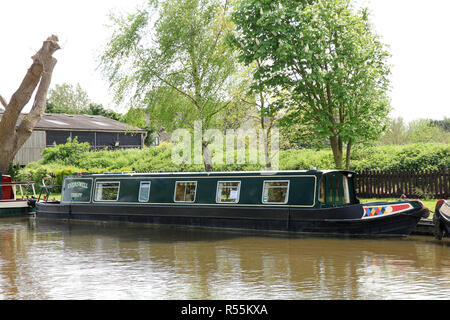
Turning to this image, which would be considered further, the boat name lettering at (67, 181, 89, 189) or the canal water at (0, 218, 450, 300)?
the boat name lettering at (67, 181, 89, 189)

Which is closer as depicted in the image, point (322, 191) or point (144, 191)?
point (322, 191)

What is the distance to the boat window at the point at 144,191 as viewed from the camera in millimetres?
18859

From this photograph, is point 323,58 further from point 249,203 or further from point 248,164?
point 248,164

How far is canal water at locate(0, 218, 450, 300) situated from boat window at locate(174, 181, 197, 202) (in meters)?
1.77

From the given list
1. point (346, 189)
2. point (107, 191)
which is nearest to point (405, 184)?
point (346, 189)

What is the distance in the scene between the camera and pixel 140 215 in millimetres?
18781

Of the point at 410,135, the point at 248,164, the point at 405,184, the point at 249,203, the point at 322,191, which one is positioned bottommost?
the point at 249,203

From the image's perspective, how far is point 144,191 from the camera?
747 inches

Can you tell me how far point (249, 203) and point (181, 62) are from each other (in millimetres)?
10935

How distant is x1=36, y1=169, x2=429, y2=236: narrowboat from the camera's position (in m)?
14.2

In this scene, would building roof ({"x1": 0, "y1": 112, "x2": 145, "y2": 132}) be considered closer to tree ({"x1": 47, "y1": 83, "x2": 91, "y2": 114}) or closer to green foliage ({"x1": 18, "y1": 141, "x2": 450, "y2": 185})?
green foliage ({"x1": 18, "y1": 141, "x2": 450, "y2": 185})

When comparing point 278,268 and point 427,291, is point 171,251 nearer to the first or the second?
point 278,268

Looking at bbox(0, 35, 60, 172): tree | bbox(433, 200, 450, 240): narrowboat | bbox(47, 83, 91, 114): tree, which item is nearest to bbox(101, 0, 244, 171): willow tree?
bbox(0, 35, 60, 172): tree

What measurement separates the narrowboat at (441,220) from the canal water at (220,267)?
25 cm
